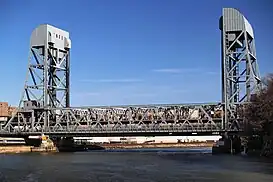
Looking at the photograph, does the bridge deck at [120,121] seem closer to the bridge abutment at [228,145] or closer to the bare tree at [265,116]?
the bridge abutment at [228,145]

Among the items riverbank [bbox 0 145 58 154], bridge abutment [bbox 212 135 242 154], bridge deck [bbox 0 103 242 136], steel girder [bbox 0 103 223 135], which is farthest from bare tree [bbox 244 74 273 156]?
riverbank [bbox 0 145 58 154]

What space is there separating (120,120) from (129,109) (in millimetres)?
3840

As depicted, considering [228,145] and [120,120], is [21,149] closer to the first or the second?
[120,120]

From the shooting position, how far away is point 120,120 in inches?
4702

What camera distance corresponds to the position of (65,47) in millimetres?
132875

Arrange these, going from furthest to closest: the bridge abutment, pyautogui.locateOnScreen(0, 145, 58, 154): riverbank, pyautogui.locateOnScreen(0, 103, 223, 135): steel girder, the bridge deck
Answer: pyautogui.locateOnScreen(0, 145, 58, 154): riverbank → pyautogui.locateOnScreen(0, 103, 223, 135): steel girder → the bridge deck → the bridge abutment

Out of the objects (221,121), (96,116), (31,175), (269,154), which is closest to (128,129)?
(96,116)

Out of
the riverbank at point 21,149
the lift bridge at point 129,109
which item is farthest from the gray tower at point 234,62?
the riverbank at point 21,149

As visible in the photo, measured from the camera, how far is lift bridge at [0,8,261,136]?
109 m

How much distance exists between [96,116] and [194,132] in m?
29.0

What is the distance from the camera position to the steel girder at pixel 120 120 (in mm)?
112463

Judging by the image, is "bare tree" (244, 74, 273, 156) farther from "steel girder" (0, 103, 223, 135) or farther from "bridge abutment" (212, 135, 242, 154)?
"steel girder" (0, 103, 223, 135)

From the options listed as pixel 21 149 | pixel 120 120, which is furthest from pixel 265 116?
pixel 21 149

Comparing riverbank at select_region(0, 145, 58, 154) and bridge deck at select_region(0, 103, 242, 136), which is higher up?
bridge deck at select_region(0, 103, 242, 136)
